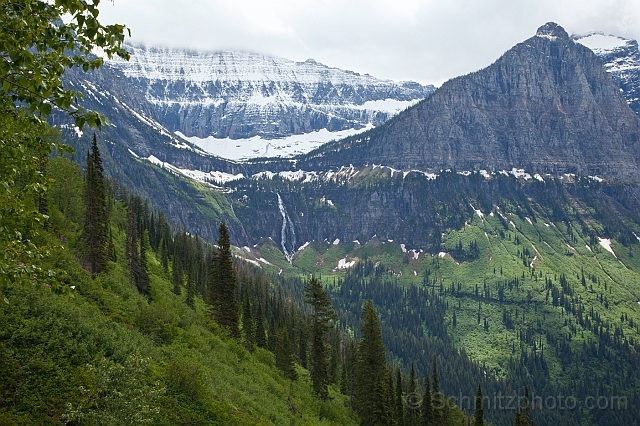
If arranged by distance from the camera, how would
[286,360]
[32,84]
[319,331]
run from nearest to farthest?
[32,84], [319,331], [286,360]

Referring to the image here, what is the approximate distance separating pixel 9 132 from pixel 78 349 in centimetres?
1707

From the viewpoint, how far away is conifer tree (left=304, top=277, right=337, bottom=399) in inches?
2677

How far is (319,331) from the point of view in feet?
234

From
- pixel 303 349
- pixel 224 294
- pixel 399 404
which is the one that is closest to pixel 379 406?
pixel 399 404

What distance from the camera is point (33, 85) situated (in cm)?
1089

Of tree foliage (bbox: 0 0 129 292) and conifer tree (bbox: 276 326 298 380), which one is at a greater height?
tree foliage (bbox: 0 0 129 292)

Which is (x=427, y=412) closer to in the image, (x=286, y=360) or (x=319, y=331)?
(x=319, y=331)

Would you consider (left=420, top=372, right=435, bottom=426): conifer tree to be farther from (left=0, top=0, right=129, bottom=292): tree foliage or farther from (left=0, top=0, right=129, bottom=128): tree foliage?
(left=0, top=0, right=129, bottom=128): tree foliage

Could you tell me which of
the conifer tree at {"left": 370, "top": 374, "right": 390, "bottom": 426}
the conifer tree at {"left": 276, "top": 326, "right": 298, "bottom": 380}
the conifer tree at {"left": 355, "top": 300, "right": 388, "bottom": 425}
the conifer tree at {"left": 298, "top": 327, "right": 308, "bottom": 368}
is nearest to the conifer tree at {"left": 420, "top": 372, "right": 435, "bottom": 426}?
the conifer tree at {"left": 355, "top": 300, "right": 388, "bottom": 425}

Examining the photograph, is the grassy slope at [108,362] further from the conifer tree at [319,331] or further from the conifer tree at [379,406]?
the conifer tree at [379,406]

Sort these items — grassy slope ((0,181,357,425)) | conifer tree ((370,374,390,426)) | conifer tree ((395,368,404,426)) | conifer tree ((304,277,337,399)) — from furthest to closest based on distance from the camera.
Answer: conifer tree ((395,368,404,426))
conifer tree ((304,277,337,399))
conifer tree ((370,374,390,426))
grassy slope ((0,181,357,425))

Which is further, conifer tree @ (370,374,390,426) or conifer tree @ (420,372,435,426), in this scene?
conifer tree @ (420,372,435,426)

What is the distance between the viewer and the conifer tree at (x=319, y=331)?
6800 cm

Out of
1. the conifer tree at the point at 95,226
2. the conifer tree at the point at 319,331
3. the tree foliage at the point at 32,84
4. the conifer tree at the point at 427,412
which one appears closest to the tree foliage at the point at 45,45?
the tree foliage at the point at 32,84
